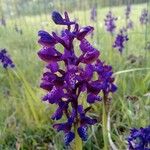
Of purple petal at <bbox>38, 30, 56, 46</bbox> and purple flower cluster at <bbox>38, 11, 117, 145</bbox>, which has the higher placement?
purple petal at <bbox>38, 30, 56, 46</bbox>

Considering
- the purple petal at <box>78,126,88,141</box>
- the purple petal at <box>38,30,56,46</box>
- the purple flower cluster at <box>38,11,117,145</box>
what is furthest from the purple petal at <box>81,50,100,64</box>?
the purple petal at <box>78,126,88,141</box>

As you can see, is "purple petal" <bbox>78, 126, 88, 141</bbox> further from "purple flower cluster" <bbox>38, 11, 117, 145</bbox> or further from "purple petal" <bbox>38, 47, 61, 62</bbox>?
"purple petal" <bbox>38, 47, 61, 62</bbox>

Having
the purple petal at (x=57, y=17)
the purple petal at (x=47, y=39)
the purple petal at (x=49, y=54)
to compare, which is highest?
→ the purple petal at (x=57, y=17)

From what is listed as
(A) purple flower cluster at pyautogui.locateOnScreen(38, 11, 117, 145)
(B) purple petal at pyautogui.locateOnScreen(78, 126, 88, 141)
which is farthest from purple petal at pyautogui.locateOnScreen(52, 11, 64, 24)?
(B) purple petal at pyautogui.locateOnScreen(78, 126, 88, 141)

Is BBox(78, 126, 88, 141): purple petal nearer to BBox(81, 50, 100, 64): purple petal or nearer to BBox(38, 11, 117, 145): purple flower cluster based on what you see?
BBox(38, 11, 117, 145): purple flower cluster

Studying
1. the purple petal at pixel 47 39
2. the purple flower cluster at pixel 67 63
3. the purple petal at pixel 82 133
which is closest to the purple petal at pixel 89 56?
the purple flower cluster at pixel 67 63

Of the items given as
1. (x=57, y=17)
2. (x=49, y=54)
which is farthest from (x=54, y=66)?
(x=57, y=17)

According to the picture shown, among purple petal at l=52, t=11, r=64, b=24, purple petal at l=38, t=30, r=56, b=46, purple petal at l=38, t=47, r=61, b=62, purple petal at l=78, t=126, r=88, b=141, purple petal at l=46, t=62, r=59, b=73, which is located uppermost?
purple petal at l=52, t=11, r=64, b=24

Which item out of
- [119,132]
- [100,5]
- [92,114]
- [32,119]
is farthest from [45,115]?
[100,5]

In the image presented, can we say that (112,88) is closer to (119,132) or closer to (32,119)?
(119,132)

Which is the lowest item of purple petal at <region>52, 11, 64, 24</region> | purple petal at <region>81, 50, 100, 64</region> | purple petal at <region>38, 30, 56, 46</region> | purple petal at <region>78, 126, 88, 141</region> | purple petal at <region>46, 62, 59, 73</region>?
purple petal at <region>78, 126, 88, 141</region>

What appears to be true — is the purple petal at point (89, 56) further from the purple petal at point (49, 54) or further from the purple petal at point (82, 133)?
the purple petal at point (82, 133)

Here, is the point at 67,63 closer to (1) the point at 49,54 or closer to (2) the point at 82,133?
(1) the point at 49,54
